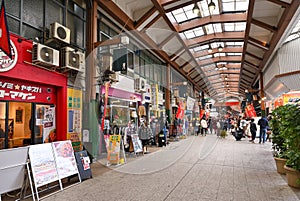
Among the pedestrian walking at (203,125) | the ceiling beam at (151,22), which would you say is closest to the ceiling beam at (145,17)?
the ceiling beam at (151,22)

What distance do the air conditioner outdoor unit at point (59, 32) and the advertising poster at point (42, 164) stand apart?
2.82 m

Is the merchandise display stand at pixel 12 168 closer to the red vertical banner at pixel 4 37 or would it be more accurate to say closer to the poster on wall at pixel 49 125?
the red vertical banner at pixel 4 37

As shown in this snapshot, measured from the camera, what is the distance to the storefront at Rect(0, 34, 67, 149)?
14.8 feet

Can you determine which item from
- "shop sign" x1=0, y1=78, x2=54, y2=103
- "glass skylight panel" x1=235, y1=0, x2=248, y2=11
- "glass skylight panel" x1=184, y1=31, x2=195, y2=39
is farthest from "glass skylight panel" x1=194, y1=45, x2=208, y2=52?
"shop sign" x1=0, y1=78, x2=54, y2=103

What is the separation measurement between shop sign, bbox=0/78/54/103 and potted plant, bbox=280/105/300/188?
5.64 meters

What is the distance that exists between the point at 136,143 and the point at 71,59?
3.61 m

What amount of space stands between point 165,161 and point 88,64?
12.6ft

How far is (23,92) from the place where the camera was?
16.1 ft

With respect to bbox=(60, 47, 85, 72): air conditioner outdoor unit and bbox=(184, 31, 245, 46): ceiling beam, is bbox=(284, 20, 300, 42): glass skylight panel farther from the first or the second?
bbox=(60, 47, 85, 72): air conditioner outdoor unit

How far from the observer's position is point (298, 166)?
151 inches

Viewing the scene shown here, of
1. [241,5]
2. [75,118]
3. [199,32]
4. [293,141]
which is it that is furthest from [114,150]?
[199,32]

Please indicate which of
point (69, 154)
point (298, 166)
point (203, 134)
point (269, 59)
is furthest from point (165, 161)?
point (203, 134)

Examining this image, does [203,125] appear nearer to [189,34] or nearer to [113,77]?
[189,34]

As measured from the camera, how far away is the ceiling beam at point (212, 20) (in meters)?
9.03
